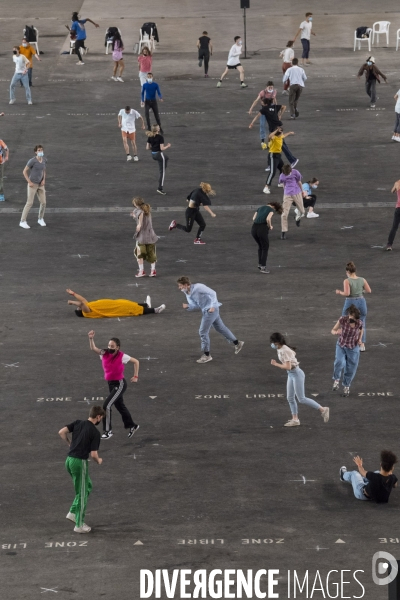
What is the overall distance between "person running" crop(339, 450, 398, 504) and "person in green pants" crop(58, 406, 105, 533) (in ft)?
10.8

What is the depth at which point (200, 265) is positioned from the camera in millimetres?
24703

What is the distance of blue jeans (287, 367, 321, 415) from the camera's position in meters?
16.6

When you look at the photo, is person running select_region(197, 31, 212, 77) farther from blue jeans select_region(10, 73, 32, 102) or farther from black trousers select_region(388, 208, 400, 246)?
black trousers select_region(388, 208, 400, 246)

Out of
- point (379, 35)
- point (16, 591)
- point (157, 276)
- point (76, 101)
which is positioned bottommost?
point (16, 591)

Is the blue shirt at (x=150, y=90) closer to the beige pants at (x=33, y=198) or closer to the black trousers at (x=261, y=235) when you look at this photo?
the beige pants at (x=33, y=198)

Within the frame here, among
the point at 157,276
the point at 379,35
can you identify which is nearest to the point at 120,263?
the point at 157,276

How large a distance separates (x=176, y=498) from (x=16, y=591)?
9.04 ft

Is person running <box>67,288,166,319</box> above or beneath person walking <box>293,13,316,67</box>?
beneath

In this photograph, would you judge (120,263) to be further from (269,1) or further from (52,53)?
(269,1)

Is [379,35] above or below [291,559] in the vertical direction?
above

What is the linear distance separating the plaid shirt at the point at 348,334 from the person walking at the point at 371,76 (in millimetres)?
20021

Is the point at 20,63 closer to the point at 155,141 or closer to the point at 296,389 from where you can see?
the point at 155,141

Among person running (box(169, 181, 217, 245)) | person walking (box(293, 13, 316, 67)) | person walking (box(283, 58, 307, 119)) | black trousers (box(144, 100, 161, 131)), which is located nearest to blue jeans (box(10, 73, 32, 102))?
black trousers (box(144, 100, 161, 131))

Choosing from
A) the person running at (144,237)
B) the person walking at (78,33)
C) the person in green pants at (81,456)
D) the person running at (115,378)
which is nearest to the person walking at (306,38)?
the person walking at (78,33)
